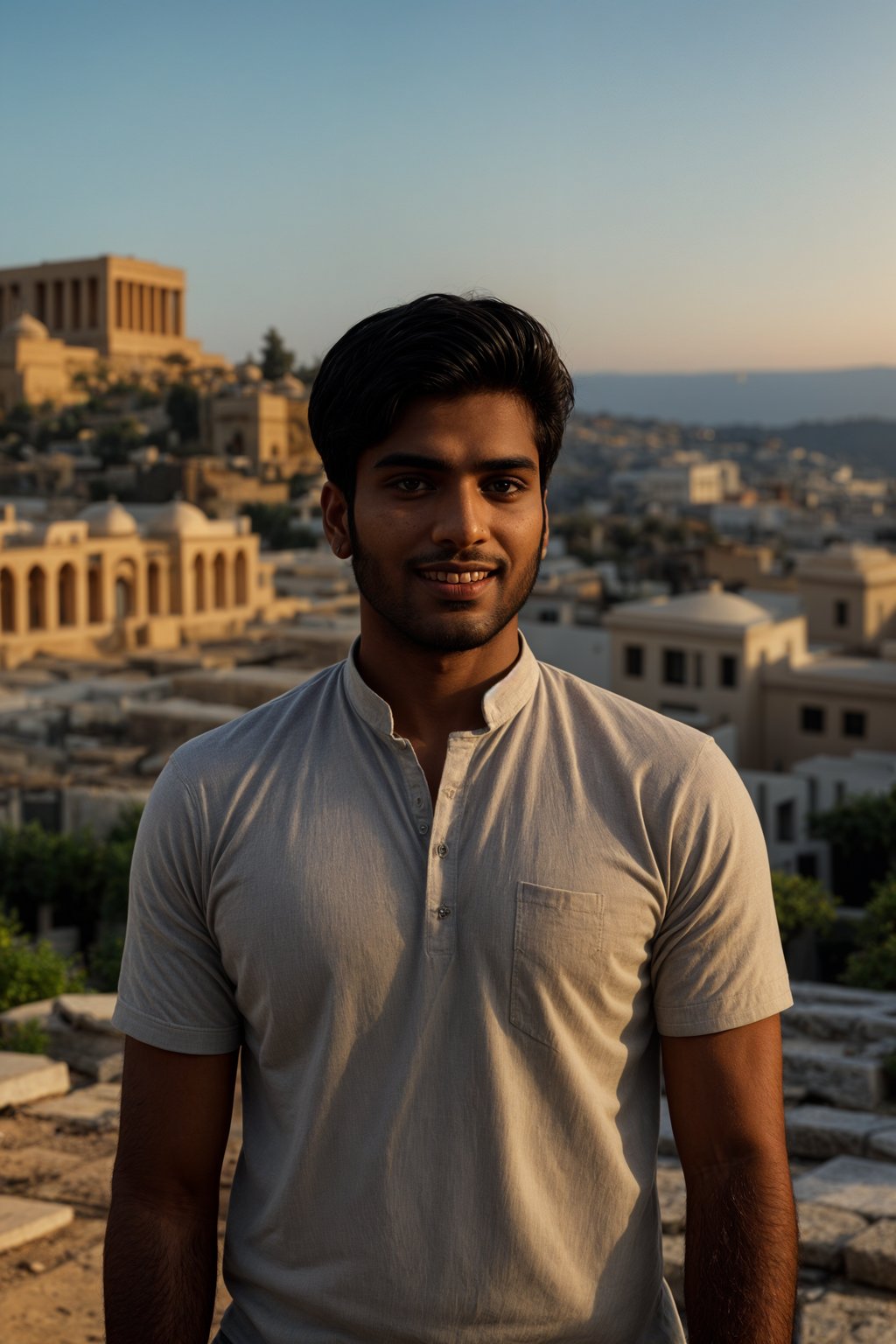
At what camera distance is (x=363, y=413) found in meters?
2.05

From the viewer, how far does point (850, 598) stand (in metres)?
34.6

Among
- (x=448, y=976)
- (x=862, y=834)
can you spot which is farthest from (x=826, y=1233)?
(x=862, y=834)

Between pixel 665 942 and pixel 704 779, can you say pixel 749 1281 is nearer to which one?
pixel 665 942

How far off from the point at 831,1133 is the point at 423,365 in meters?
4.46

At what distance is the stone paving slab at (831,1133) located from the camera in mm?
5656

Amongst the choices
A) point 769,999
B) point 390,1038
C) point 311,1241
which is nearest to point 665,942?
point 769,999

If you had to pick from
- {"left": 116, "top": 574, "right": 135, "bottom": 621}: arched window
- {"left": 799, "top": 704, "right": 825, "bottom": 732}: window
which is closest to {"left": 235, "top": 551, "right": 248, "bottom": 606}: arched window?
{"left": 116, "top": 574, "right": 135, "bottom": 621}: arched window

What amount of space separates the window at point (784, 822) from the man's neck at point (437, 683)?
20.4m

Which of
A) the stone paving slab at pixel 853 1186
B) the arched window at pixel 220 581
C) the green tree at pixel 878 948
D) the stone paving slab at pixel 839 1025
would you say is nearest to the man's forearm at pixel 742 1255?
the stone paving slab at pixel 853 1186

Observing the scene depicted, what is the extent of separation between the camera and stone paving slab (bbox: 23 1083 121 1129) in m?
5.86

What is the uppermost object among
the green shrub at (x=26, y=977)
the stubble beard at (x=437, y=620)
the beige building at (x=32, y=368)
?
the beige building at (x=32, y=368)

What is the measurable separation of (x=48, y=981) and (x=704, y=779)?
8.16 metres

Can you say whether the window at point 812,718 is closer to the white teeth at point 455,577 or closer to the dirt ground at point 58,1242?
the dirt ground at point 58,1242

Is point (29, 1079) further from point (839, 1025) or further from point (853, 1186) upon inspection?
point (839, 1025)
